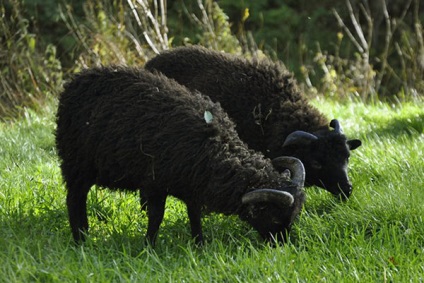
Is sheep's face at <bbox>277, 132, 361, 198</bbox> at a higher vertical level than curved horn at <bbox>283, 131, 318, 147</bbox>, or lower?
lower

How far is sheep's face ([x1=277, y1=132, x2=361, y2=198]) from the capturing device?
7.08 m

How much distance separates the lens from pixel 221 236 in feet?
20.6

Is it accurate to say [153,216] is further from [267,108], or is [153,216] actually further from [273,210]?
[267,108]

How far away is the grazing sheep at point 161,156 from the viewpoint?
5797 millimetres

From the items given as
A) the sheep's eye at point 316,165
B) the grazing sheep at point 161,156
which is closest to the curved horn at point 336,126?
the sheep's eye at point 316,165

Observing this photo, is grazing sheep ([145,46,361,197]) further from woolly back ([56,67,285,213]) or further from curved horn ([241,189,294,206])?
curved horn ([241,189,294,206])

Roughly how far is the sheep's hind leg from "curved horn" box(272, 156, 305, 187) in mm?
1554

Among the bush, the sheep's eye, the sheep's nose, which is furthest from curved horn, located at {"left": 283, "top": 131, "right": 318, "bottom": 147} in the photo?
the bush

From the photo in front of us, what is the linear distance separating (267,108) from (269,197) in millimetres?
2240

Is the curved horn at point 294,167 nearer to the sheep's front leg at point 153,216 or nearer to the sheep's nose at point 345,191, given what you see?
the sheep's nose at point 345,191

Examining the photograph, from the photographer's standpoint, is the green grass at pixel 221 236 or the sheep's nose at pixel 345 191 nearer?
the green grass at pixel 221 236

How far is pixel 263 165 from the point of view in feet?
19.5

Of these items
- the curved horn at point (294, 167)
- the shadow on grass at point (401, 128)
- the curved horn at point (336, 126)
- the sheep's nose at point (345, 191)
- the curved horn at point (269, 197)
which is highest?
the curved horn at point (269, 197)

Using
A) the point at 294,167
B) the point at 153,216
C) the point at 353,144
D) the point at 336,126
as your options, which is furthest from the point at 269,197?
the point at 353,144
